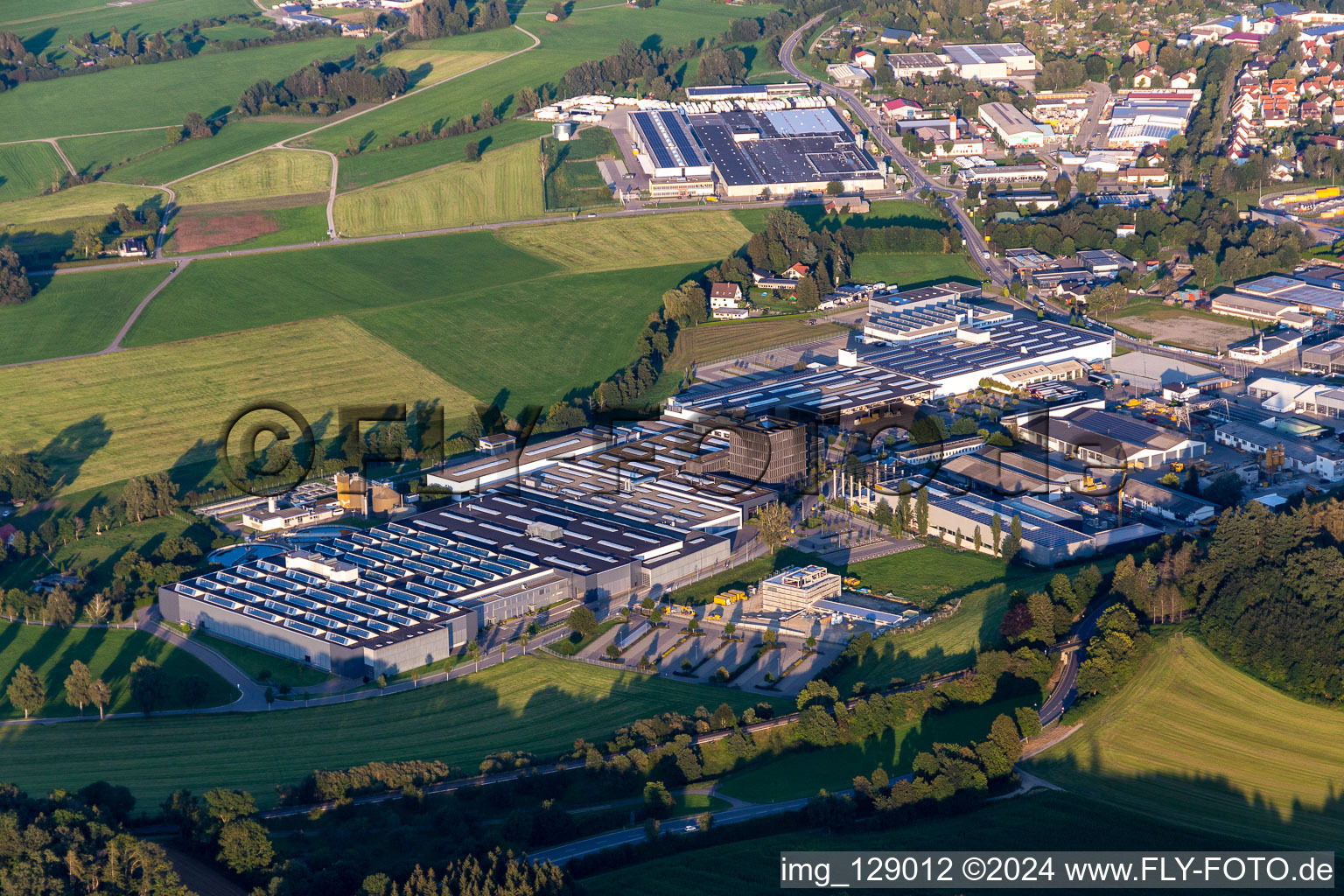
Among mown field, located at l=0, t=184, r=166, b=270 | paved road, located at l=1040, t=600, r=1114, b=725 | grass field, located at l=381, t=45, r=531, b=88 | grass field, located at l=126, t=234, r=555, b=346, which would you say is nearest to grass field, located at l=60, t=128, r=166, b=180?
mown field, located at l=0, t=184, r=166, b=270

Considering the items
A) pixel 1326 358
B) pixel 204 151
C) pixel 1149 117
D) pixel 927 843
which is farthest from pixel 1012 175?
pixel 927 843

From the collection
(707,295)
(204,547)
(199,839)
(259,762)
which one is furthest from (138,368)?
(199,839)

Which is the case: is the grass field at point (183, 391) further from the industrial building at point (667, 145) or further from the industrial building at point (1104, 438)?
the industrial building at point (667, 145)

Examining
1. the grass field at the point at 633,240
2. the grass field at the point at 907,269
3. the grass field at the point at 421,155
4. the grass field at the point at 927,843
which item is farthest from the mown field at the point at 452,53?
the grass field at the point at 927,843

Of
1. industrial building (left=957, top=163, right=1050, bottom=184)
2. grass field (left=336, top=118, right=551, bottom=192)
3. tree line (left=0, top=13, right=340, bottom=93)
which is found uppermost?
tree line (left=0, top=13, right=340, bottom=93)

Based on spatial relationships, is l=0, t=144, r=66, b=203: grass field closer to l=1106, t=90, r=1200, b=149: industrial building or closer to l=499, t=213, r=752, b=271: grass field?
l=499, t=213, r=752, b=271: grass field

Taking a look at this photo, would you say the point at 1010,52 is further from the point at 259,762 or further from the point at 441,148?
the point at 259,762
